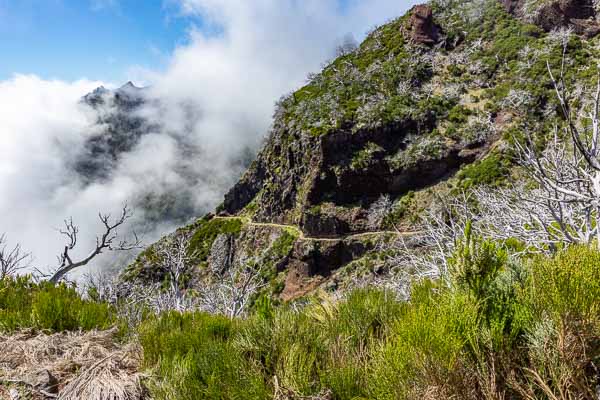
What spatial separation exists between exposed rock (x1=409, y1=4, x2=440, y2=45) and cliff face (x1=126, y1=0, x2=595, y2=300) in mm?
187

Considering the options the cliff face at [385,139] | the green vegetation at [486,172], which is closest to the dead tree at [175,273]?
the cliff face at [385,139]

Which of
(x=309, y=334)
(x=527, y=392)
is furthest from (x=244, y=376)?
(x=527, y=392)

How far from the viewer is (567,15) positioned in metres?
49.8

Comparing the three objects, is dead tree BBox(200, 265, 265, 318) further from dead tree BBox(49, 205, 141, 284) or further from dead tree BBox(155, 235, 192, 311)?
dead tree BBox(49, 205, 141, 284)

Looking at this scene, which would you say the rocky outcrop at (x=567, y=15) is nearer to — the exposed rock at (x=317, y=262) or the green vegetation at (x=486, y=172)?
the green vegetation at (x=486, y=172)

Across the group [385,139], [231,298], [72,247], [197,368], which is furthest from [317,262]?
[197,368]

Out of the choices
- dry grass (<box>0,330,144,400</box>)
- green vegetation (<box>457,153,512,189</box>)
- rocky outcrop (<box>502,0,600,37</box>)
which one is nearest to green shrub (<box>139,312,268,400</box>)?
dry grass (<box>0,330,144,400</box>)

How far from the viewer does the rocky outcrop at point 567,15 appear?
48572 millimetres

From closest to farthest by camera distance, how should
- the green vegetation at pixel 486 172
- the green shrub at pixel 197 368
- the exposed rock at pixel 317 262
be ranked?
the green shrub at pixel 197 368, the green vegetation at pixel 486 172, the exposed rock at pixel 317 262

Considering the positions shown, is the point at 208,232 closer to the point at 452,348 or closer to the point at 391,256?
the point at 391,256

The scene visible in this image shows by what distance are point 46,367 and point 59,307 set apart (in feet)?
4.12

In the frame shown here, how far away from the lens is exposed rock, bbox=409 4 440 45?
6238cm

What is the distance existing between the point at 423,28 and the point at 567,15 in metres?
20.4

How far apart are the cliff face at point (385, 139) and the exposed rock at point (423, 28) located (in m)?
0.19
